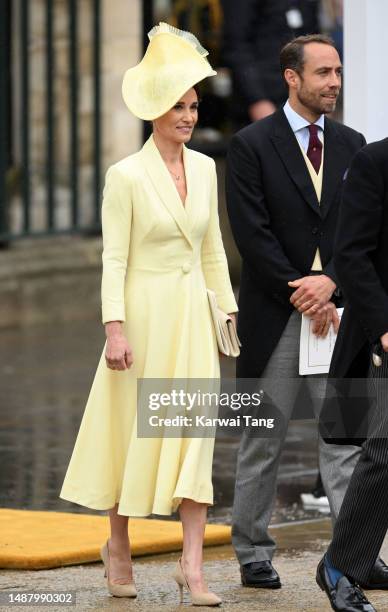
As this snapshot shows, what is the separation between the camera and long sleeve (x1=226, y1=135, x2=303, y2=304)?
249 inches

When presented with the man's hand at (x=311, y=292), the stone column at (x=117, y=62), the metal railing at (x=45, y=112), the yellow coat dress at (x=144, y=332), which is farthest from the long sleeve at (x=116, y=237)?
the stone column at (x=117, y=62)

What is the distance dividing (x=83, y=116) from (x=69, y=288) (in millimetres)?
1467

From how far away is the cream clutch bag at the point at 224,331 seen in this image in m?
6.13

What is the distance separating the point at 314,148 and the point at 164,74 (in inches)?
29.0

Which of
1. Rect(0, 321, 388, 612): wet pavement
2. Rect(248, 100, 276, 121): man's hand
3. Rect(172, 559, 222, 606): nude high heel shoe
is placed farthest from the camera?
Rect(248, 100, 276, 121): man's hand

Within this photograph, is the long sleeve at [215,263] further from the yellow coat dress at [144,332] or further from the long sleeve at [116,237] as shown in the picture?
the long sleeve at [116,237]

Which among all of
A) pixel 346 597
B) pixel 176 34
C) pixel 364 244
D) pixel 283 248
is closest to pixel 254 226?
pixel 283 248

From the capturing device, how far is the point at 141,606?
5.90 metres

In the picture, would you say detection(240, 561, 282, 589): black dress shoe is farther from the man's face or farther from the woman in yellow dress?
the man's face

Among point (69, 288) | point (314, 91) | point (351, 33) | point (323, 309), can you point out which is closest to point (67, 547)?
point (323, 309)

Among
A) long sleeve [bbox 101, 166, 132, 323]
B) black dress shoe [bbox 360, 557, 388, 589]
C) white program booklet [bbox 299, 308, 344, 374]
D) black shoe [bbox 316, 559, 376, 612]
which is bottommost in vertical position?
black dress shoe [bbox 360, 557, 388, 589]

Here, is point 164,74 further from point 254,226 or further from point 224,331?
point 224,331

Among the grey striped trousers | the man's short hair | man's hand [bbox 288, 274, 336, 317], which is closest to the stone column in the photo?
the man's short hair

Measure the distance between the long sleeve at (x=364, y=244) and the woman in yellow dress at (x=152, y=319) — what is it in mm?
723
